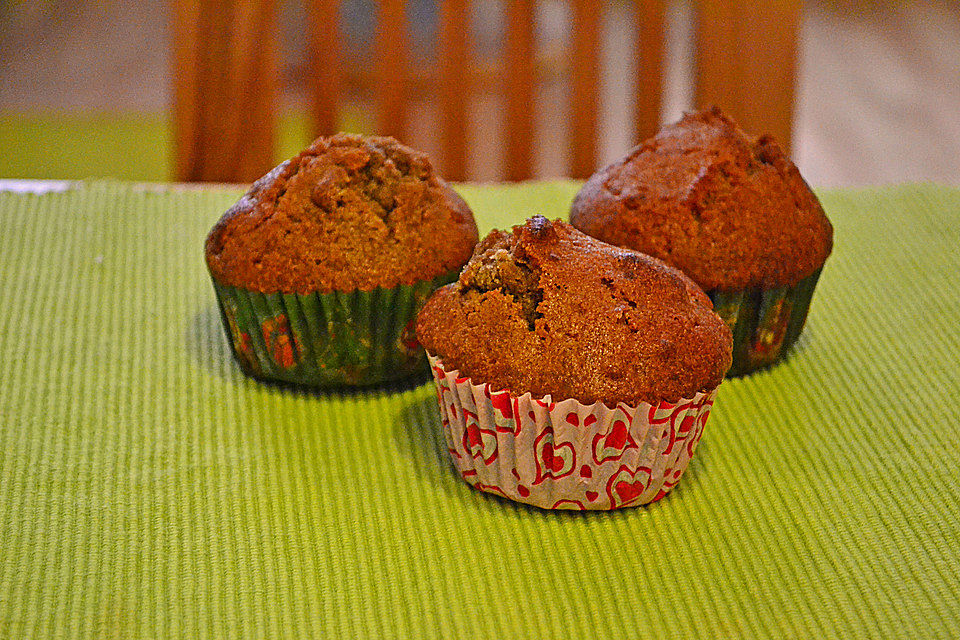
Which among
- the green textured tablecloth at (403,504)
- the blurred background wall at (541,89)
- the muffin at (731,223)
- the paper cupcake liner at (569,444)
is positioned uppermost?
the muffin at (731,223)

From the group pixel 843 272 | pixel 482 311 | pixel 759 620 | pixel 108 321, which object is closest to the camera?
pixel 759 620

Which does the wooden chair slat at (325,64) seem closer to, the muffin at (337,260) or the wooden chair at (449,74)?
the wooden chair at (449,74)

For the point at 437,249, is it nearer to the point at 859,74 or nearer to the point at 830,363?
the point at 830,363

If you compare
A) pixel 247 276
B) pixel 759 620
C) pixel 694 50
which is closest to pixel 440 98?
pixel 694 50

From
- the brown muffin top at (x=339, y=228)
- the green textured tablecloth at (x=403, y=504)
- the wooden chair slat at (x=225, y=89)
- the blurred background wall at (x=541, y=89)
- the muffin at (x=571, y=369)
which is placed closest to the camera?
the green textured tablecloth at (x=403, y=504)

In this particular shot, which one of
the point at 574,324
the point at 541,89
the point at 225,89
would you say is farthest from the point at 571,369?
the point at 541,89

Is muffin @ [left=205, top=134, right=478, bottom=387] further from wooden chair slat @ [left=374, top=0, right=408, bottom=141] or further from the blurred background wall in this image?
the blurred background wall

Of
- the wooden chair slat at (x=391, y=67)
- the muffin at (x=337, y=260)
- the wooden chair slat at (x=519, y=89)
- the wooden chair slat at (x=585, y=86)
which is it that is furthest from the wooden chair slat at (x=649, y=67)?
the muffin at (x=337, y=260)
